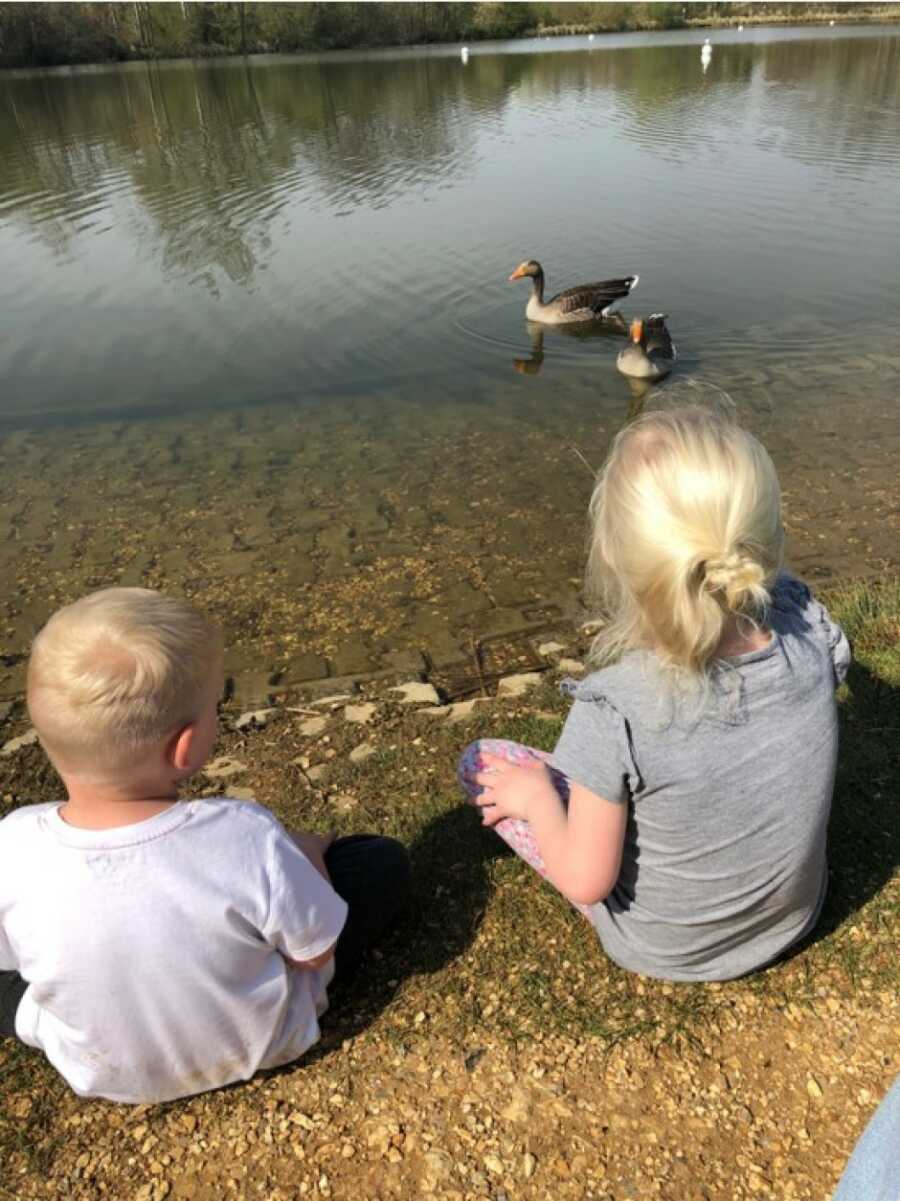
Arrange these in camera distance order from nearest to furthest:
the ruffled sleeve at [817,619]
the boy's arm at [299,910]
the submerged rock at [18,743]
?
1. the boy's arm at [299,910]
2. the ruffled sleeve at [817,619]
3. the submerged rock at [18,743]

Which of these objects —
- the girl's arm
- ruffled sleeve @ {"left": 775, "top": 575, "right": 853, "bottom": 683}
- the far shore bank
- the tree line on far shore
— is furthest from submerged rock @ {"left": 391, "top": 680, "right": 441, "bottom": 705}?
the tree line on far shore

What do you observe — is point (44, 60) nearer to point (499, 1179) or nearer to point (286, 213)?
point (286, 213)

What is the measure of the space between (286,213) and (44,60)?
41.3 m

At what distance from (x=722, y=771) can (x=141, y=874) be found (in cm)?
136

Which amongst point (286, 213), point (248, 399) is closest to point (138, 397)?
point (248, 399)

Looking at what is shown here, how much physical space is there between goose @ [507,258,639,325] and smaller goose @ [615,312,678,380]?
1.54 meters

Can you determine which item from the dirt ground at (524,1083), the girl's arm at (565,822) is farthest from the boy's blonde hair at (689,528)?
the dirt ground at (524,1083)

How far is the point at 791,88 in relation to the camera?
28.3 meters

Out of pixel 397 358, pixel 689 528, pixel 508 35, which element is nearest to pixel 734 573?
pixel 689 528

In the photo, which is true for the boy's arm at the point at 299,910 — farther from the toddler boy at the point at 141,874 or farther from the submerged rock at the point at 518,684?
the submerged rock at the point at 518,684

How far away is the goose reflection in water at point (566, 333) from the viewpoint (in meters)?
10.3

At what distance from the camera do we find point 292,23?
5309cm

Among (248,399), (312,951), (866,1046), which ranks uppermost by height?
(312,951)

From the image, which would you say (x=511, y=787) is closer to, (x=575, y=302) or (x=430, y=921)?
(x=430, y=921)
